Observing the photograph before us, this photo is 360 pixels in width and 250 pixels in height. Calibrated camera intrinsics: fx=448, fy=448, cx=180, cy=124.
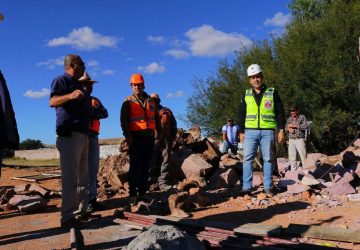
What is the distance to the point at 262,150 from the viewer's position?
23.5ft

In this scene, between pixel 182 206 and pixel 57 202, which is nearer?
pixel 182 206

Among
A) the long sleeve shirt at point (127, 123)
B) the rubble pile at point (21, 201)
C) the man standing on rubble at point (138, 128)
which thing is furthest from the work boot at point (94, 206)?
the long sleeve shirt at point (127, 123)

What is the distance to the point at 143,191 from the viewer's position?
699cm

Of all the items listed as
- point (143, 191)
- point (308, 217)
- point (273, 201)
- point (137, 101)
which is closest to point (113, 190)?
Answer: point (143, 191)

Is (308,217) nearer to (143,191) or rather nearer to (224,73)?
(143,191)

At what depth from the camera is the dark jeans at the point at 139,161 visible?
6.80 metres

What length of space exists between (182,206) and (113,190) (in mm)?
2948

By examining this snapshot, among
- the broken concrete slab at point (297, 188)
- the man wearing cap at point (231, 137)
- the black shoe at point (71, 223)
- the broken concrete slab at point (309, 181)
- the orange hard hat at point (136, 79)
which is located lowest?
the black shoe at point (71, 223)

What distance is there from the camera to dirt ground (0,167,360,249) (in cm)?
470

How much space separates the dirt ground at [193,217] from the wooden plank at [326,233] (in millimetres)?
51

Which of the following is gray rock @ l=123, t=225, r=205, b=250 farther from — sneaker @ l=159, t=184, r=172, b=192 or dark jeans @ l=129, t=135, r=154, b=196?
sneaker @ l=159, t=184, r=172, b=192

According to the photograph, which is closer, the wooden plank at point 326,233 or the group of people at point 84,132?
the wooden plank at point 326,233

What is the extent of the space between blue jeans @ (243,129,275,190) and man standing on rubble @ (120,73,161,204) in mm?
1562

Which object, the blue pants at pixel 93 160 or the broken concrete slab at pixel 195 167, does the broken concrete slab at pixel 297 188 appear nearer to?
the broken concrete slab at pixel 195 167
